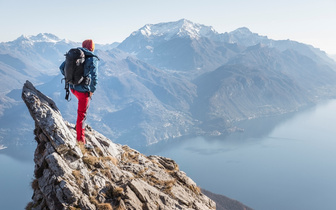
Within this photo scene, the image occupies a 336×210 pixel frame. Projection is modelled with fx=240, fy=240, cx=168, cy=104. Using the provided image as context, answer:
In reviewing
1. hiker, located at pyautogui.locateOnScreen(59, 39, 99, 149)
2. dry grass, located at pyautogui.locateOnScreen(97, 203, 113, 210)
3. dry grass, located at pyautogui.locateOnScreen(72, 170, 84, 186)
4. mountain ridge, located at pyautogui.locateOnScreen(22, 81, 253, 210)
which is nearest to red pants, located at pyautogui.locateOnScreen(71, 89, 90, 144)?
hiker, located at pyautogui.locateOnScreen(59, 39, 99, 149)

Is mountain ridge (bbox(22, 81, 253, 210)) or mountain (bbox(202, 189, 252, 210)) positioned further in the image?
mountain (bbox(202, 189, 252, 210))

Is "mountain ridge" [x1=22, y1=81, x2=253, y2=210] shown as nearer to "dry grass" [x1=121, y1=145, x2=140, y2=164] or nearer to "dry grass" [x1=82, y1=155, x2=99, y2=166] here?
"dry grass" [x1=82, y1=155, x2=99, y2=166]

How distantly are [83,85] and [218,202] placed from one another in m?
143

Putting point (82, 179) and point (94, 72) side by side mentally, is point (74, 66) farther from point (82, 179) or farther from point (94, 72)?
point (82, 179)

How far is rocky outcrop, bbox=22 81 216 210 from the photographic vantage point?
831 cm

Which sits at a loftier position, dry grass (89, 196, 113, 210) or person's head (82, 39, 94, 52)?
person's head (82, 39, 94, 52)

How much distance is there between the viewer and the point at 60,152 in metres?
9.30

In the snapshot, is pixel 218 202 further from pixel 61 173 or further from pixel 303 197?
pixel 61 173

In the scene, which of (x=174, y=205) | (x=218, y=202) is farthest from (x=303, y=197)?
(x=174, y=205)

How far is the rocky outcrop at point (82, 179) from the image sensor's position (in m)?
8.31

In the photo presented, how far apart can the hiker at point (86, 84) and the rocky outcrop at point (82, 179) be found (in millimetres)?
955

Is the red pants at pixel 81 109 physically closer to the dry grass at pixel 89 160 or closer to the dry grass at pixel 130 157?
the dry grass at pixel 89 160

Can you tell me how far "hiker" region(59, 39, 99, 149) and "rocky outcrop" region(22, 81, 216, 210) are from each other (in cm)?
96

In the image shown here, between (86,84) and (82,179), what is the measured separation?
385 centimetres
